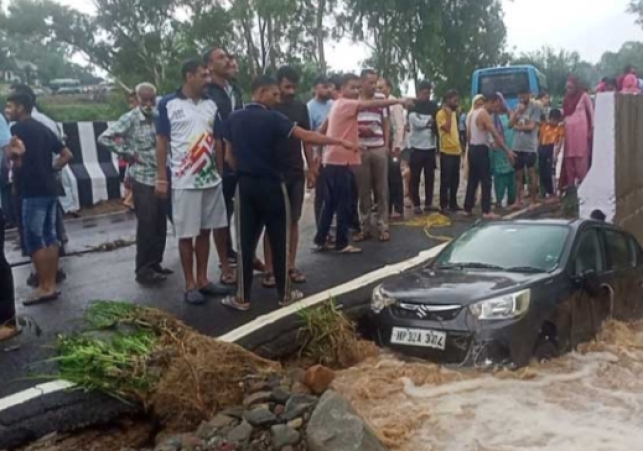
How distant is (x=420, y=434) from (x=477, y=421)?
531 millimetres

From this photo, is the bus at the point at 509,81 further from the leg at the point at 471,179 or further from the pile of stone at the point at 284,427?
the pile of stone at the point at 284,427

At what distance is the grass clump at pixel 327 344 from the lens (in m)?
7.04

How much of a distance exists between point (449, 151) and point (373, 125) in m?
2.61

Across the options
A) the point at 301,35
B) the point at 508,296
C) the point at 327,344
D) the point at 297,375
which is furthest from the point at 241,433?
the point at 301,35

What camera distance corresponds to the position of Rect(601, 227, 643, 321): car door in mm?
8328

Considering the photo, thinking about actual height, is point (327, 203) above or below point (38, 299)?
above

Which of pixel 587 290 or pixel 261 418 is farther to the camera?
pixel 587 290

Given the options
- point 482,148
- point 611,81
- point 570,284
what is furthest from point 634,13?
point 570,284

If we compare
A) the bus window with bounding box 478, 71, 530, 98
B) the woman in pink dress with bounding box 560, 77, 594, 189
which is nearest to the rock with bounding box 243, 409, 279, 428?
the woman in pink dress with bounding box 560, 77, 594, 189

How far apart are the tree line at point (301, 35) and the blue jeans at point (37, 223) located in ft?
90.2

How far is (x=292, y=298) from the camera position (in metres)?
7.54

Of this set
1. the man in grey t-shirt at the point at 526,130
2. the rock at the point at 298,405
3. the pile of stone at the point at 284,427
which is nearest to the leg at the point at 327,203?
the pile of stone at the point at 284,427

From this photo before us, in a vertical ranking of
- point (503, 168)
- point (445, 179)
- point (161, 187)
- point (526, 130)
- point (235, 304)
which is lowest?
point (235, 304)

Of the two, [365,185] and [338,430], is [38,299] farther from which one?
[365,185]
